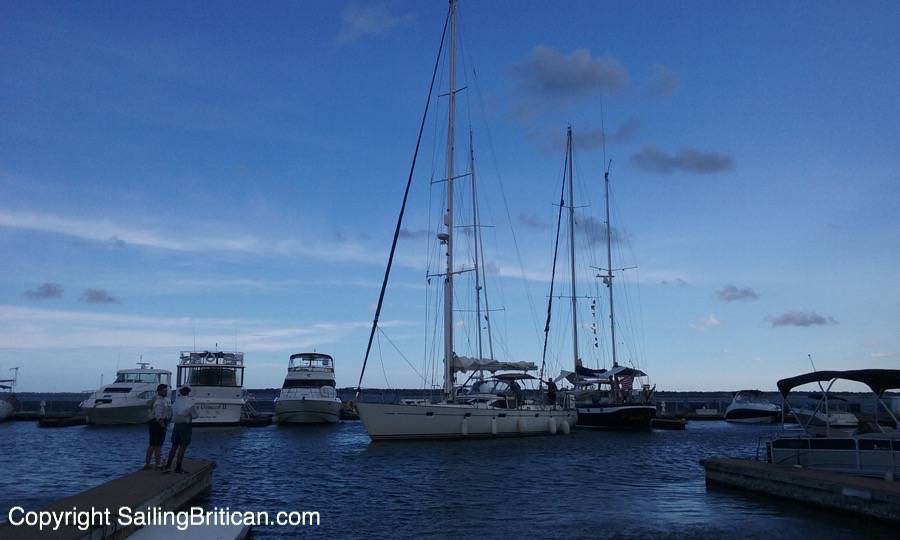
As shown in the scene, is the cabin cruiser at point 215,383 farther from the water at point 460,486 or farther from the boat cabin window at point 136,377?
the boat cabin window at point 136,377

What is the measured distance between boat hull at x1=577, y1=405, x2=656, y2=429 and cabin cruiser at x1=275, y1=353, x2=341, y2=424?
1990 cm

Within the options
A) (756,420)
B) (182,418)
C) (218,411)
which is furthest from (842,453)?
(756,420)

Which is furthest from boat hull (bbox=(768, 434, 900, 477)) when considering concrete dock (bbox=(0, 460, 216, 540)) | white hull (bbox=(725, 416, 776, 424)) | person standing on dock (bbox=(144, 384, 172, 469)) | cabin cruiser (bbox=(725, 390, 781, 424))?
white hull (bbox=(725, 416, 776, 424))

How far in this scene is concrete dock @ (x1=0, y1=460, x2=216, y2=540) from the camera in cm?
1180

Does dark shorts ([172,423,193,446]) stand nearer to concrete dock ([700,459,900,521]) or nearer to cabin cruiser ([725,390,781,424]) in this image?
concrete dock ([700,459,900,521])

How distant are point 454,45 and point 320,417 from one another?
3054cm

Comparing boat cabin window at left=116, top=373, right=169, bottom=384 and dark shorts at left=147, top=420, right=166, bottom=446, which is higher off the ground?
boat cabin window at left=116, top=373, right=169, bottom=384

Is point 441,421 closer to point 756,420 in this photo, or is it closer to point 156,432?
point 156,432

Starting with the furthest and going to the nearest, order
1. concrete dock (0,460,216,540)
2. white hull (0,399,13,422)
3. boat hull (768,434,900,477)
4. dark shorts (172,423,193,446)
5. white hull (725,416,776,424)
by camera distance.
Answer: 1. white hull (725,416,776,424)
2. white hull (0,399,13,422)
3. boat hull (768,434,900,477)
4. dark shorts (172,423,193,446)
5. concrete dock (0,460,216,540)

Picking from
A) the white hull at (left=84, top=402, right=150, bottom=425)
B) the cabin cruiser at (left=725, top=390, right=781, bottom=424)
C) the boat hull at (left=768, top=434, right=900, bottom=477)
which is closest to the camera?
the boat hull at (left=768, top=434, right=900, bottom=477)

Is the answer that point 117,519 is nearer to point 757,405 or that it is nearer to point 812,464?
point 812,464

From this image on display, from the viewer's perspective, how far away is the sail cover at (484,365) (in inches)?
1686

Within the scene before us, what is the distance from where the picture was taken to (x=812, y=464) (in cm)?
2214

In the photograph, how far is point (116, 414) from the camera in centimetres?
5494
